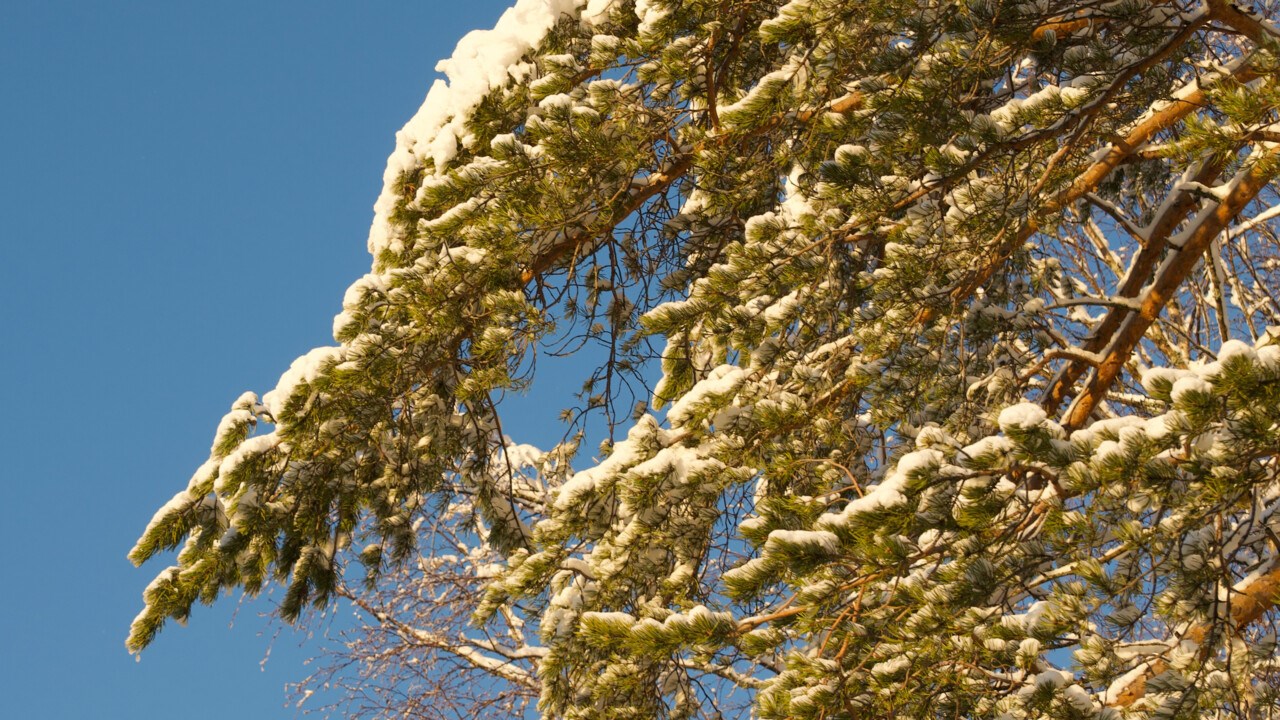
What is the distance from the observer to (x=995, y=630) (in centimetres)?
288

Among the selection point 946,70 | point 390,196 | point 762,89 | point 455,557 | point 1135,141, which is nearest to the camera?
point 946,70

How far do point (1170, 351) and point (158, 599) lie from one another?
7.06 metres

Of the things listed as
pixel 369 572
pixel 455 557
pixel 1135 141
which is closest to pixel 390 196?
pixel 369 572

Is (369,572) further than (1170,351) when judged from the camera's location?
No

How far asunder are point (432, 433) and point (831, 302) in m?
1.85

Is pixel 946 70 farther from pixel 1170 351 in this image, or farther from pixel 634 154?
pixel 1170 351

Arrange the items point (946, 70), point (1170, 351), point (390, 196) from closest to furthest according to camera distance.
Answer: point (946, 70) → point (390, 196) → point (1170, 351)

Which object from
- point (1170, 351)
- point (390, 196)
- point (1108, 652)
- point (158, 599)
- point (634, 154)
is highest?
point (1170, 351)

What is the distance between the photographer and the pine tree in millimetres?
2811

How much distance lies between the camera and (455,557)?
10000 mm

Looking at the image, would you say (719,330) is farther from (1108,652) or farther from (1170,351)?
(1170,351)

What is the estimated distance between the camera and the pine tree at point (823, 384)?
281 cm

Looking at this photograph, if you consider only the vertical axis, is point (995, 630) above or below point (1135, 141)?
below

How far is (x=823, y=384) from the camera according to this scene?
4535mm
